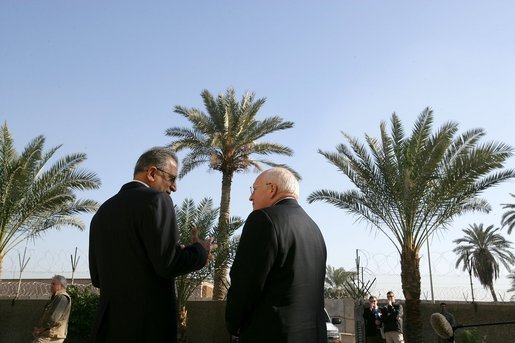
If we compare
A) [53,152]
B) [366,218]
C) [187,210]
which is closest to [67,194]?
[53,152]

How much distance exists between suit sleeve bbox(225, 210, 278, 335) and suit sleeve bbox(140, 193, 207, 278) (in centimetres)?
25

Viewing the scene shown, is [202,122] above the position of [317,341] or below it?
above

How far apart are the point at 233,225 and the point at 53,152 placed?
20.7ft

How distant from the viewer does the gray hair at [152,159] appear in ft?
9.45

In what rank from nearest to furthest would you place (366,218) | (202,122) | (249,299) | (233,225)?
(249,299)
(366,218)
(233,225)
(202,122)

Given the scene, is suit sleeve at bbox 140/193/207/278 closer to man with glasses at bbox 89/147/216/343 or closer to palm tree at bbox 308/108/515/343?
man with glasses at bbox 89/147/216/343

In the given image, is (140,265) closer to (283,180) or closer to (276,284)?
(276,284)

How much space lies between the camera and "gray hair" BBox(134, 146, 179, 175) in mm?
2881

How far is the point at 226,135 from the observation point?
2017 cm

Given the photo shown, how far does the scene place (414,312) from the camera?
47.3ft

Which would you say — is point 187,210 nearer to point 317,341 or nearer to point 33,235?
point 33,235

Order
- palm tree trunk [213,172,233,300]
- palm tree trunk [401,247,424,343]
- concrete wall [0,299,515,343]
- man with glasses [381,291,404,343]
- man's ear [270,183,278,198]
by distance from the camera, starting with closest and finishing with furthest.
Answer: man's ear [270,183,278,198] < man with glasses [381,291,404,343] < palm tree trunk [401,247,424,343] < concrete wall [0,299,515,343] < palm tree trunk [213,172,233,300]

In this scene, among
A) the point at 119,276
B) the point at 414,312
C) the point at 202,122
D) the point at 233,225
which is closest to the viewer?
the point at 119,276

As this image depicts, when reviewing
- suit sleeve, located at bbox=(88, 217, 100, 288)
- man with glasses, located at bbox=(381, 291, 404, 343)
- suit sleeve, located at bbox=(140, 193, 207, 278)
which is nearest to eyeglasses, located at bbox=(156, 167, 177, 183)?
suit sleeve, located at bbox=(140, 193, 207, 278)
